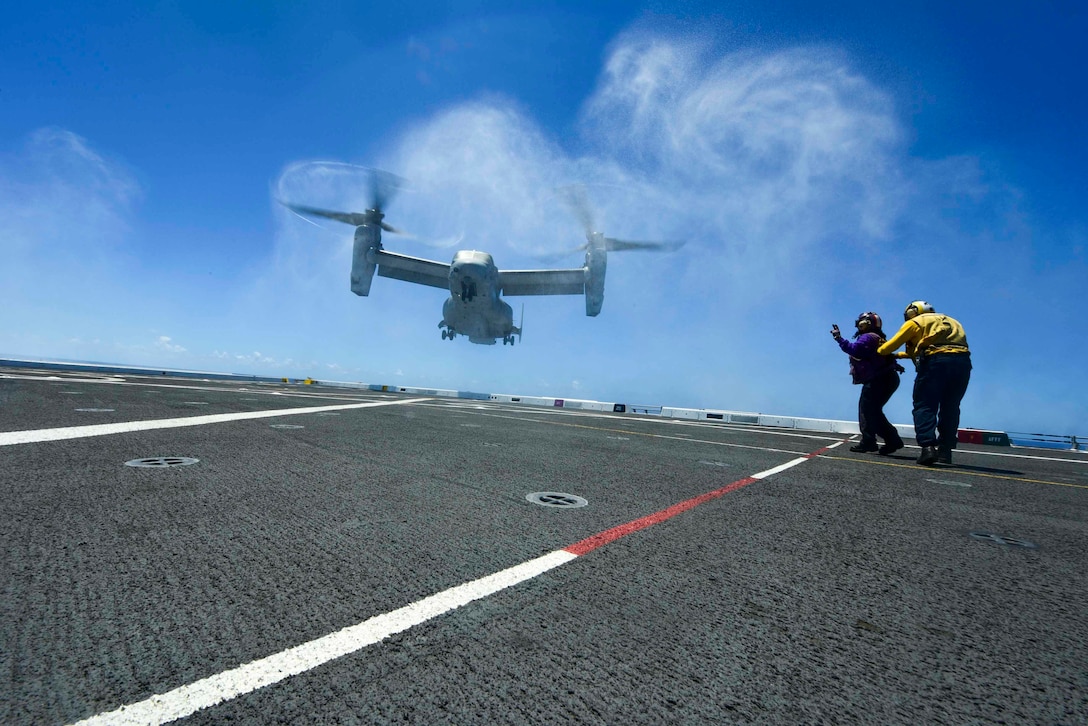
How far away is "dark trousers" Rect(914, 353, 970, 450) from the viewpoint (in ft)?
19.8

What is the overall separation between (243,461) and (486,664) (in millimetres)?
3458

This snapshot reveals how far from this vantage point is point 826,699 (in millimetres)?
1291

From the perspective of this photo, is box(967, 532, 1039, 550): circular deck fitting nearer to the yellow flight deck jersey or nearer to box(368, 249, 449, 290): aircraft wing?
the yellow flight deck jersey

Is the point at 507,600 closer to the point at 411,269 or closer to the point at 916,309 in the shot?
the point at 916,309

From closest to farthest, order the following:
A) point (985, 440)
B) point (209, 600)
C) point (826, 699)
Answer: point (826, 699)
point (209, 600)
point (985, 440)

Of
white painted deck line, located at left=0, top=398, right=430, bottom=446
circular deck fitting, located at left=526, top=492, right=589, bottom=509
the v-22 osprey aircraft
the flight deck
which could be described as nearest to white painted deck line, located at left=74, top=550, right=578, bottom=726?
the flight deck

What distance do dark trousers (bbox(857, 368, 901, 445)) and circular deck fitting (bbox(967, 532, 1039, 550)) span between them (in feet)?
16.4

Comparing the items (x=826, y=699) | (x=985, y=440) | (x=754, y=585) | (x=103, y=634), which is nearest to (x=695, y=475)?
(x=754, y=585)

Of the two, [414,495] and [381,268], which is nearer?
[414,495]

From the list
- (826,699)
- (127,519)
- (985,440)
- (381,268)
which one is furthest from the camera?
(381,268)

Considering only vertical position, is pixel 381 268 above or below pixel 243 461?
above

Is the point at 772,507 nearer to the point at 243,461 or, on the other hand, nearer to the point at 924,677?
A: the point at 924,677

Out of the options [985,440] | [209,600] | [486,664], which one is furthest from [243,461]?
[985,440]

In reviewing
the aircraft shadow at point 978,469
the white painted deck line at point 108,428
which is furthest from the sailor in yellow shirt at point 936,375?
the white painted deck line at point 108,428
